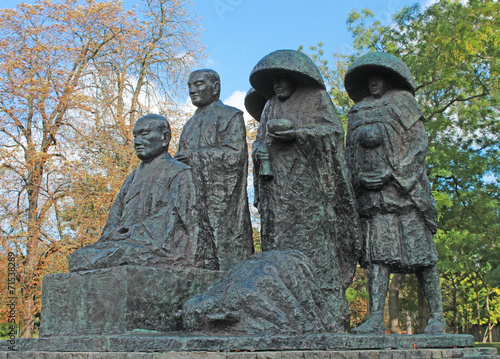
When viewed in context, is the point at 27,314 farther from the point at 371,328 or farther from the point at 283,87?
the point at 371,328

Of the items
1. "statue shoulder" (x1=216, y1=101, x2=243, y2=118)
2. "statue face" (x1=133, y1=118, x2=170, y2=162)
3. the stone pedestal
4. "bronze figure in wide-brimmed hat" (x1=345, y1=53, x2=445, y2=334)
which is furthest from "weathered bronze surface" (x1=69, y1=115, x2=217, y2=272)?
"bronze figure in wide-brimmed hat" (x1=345, y1=53, x2=445, y2=334)

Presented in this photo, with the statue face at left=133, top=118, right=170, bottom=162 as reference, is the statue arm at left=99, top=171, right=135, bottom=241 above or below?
below

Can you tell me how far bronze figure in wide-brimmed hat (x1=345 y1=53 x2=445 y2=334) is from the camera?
5.60 metres

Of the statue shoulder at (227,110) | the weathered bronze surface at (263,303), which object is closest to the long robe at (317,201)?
the statue shoulder at (227,110)

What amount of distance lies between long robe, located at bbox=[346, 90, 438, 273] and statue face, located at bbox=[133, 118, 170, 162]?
211 centimetres

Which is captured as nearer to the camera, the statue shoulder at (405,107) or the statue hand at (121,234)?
the statue hand at (121,234)

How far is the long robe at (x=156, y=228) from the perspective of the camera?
452 centimetres

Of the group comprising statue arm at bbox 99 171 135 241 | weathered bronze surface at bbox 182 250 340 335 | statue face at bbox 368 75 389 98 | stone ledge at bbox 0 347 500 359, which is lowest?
stone ledge at bbox 0 347 500 359

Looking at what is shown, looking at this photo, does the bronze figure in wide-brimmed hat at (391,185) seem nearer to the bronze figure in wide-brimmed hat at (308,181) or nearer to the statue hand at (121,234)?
the bronze figure in wide-brimmed hat at (308,181)

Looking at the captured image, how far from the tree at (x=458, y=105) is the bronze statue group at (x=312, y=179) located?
26.6 ft

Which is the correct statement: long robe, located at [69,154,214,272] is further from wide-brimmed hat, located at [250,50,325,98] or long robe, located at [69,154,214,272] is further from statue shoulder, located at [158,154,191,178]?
wide-brimmed hat, located at [250,50,325,98]

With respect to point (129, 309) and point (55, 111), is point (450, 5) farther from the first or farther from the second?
point (129, 309)

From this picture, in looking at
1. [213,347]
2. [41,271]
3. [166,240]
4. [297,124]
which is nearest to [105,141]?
[41,271]

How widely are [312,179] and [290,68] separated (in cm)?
117
